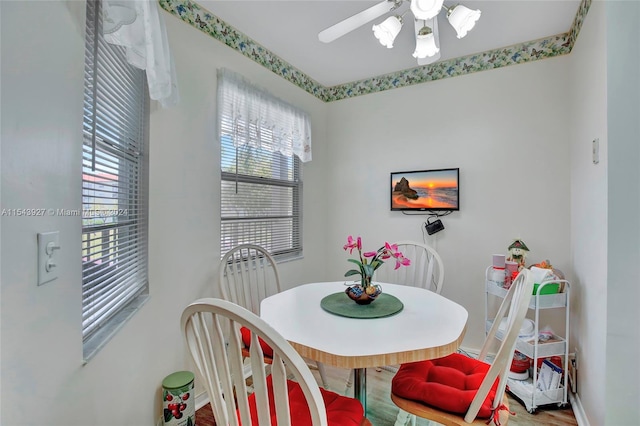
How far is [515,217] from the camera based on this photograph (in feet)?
7.60

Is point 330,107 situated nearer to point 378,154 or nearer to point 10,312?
point 378,154

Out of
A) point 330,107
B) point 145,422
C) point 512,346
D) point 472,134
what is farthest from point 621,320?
point 330,107

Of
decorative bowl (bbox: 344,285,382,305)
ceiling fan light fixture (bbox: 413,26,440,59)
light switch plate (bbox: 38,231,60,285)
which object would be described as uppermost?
ceiling fan light fixture (bbox: 413,26,440,59)

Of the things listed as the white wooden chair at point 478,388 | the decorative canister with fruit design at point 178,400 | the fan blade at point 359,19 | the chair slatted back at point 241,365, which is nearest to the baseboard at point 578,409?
the white wooden chair at point 478,388

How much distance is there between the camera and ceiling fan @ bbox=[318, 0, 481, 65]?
134cm

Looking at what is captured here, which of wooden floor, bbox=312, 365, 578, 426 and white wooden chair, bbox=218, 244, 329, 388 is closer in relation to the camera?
wooden floor, bbox=312, 365, 578, 426

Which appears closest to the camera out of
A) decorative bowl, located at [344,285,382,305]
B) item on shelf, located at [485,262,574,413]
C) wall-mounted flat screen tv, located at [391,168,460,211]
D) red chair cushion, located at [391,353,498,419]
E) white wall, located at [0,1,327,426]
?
white wall, located at [0,1,327,426]

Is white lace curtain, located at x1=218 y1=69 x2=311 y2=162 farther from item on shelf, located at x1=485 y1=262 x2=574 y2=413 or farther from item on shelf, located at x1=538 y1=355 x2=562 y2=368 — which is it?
item on shelf, located at x1=538 y1=355 x2=562 y2=368

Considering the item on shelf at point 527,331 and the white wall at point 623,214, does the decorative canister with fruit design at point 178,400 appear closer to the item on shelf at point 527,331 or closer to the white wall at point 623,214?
the white wall at point 623,214

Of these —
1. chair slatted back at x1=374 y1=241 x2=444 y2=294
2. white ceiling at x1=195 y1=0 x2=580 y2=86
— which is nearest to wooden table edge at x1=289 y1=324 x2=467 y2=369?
chair slatted back at x1=374 y1=241 x2=444 y2=294

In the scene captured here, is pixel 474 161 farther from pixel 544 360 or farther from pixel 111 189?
pixel 111 189

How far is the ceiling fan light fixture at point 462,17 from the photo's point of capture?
4.61ft

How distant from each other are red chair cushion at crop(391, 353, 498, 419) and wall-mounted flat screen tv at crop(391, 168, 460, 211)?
1.42 m

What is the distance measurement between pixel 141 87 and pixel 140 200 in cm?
58
